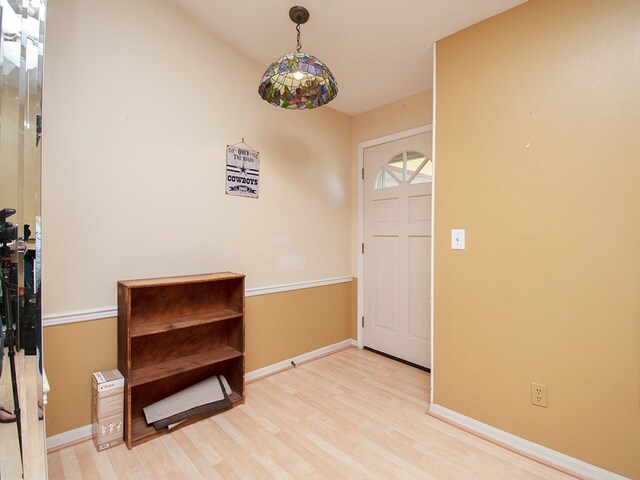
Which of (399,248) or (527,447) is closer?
(527,447)

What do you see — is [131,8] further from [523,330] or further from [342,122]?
[523,330]

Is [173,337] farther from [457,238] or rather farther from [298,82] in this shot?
[457,238]

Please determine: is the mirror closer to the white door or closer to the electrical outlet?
the electrical outlet

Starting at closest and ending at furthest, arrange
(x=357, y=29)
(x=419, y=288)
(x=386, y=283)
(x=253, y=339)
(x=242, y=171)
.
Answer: (x=357, y=29) < (x=242, y=171) < (x=253, y=339) < (x=419, y=288) < (x=386, y=283)

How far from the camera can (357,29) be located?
2066 mm

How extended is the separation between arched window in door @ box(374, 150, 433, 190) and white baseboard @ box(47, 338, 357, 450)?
1674 millimetres

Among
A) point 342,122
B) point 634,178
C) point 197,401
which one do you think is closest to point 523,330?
point 634,178

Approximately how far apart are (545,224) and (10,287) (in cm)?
223

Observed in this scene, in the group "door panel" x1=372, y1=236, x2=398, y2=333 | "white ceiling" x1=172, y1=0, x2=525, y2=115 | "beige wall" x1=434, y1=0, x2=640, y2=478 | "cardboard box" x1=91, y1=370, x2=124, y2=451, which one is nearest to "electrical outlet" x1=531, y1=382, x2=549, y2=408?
"beige wall" x1=434, y1=0, x2=640, y2=478

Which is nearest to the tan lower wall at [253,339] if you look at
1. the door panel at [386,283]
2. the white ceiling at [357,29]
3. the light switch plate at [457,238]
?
the door panel at [386,283]

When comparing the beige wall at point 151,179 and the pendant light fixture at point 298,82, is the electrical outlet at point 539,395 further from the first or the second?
the pendant light fixture at point 298,82

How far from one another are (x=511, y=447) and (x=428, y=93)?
261cm

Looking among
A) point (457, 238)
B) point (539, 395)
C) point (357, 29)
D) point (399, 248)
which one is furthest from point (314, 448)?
point (357, 29)

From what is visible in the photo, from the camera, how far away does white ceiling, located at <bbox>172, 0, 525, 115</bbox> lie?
186 cm
